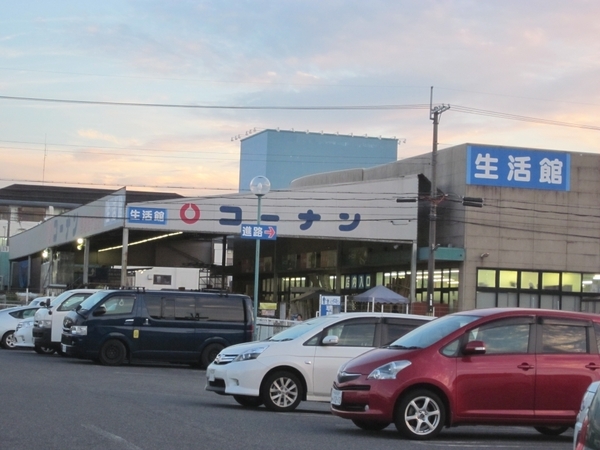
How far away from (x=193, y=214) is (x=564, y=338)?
106 feet

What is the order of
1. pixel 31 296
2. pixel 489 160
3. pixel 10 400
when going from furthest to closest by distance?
pixel 31 296 < pixel 489 160 < pixel 10 400

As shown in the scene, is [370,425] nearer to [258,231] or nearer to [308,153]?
[258,231]

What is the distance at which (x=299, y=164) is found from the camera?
98.5 m

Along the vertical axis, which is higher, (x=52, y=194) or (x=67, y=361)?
(x=52, y=194)

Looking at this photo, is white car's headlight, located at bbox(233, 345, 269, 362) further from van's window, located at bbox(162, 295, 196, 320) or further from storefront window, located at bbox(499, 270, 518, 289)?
storefront window, located at bbox(499, 270, 518, 289)

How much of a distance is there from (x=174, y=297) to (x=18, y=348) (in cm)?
1024

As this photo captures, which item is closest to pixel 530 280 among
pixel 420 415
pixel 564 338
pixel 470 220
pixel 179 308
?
pixel 470 220

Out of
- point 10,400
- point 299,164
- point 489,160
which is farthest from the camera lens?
point 299,164

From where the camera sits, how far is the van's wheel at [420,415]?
12039 millimetres

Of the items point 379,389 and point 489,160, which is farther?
point 489,160

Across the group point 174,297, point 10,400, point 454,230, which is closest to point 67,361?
point 174,297

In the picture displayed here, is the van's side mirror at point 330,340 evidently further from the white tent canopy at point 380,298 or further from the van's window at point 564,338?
the white tent canopy at point 380,298

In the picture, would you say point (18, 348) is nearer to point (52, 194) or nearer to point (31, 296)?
point (31, 296)

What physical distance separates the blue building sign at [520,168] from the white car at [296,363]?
3195 centimetres
